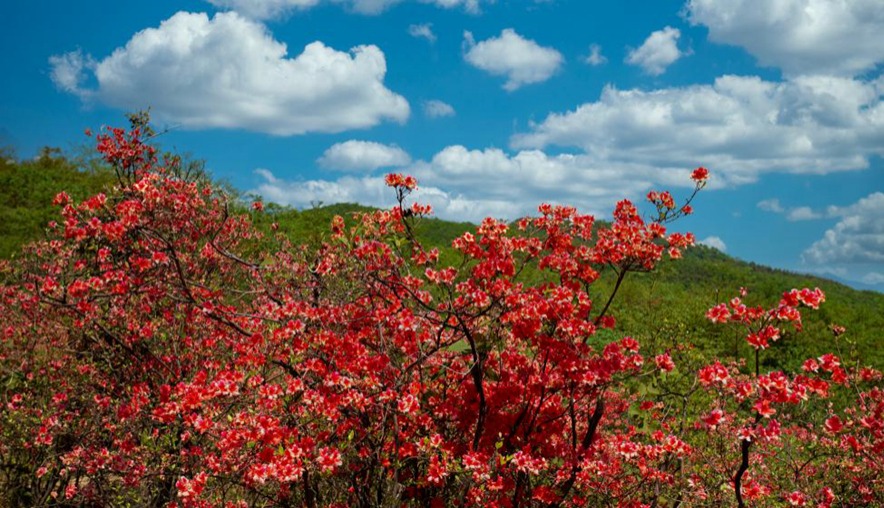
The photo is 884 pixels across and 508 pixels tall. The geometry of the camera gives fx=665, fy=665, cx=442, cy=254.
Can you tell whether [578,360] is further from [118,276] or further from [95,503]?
[95,503]

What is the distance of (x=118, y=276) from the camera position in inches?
239

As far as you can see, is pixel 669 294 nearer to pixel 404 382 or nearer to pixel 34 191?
pixel 404 382

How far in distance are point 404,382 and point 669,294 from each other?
704 inches

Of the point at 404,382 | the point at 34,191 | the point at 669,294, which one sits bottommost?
the point at 404,382

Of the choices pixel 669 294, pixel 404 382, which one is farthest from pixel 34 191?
pixel 404 382

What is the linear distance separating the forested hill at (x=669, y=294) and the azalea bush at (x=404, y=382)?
3.71 feet

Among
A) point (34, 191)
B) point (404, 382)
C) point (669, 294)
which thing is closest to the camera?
point (404, 382)

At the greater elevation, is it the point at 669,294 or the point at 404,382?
the point at 669,294

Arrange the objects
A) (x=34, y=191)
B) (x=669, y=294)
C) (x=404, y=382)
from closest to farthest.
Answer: (x=404, y=382) → (x=669, y=294) → (x=34, y=191)

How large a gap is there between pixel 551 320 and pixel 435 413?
1.21 metres

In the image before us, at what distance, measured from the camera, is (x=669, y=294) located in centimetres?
2111

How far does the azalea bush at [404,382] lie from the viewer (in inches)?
182

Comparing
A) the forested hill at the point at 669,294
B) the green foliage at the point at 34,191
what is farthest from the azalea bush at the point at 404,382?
the green foliage at the point at 34,191

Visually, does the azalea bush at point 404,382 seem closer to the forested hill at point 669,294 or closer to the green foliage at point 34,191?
the forested hill at point 669,294
